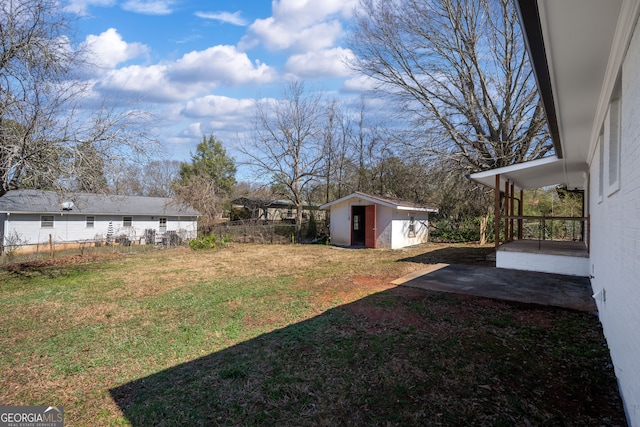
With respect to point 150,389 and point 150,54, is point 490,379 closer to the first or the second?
point 150,389

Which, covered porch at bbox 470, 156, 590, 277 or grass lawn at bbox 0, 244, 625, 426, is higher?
covered porch at bbox 470, 156, 590, 277

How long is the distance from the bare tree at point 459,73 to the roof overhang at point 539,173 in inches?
75.7

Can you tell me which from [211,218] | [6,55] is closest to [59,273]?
[6,55]

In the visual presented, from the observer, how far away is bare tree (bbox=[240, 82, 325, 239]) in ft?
63.9

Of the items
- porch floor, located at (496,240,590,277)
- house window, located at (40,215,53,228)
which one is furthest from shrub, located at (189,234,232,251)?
porch floor, located at (496,240,590,277)

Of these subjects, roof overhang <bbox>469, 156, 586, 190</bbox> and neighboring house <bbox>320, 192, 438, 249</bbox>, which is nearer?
roof overhang <bbox>469, 156, 586, 190</bbox>

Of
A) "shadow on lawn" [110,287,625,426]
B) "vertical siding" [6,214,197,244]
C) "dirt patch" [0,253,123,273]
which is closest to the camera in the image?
"shadow on lawn" [110,287,625,426]

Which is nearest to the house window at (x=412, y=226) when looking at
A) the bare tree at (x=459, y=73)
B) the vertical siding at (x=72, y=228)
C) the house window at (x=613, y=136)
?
the bare tree at (x=459, y=73)

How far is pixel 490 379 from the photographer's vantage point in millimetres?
2877

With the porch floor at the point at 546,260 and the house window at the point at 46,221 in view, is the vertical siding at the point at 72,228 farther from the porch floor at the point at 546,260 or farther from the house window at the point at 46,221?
the porch floor at the point at 546,260

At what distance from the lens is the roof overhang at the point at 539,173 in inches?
307

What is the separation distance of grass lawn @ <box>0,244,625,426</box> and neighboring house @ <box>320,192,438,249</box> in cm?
824

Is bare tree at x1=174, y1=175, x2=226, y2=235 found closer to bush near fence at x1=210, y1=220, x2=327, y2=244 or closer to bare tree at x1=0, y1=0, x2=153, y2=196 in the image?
bush near fence at x1=210, y1=220, x2=327, y2=244

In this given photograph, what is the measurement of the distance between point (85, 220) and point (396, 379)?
72.5 ft
